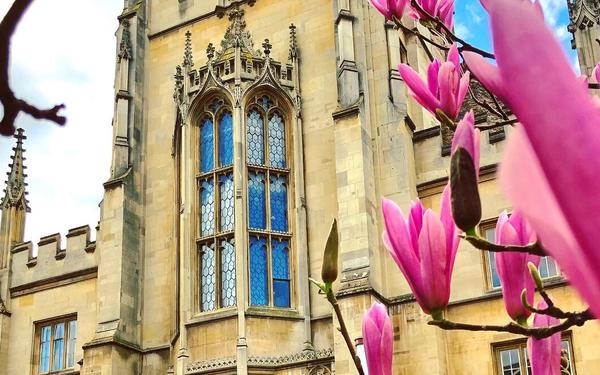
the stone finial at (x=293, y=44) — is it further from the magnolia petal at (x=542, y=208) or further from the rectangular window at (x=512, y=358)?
the magnolia petal at (x=542, y=208)

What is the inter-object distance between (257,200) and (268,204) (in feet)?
0.62

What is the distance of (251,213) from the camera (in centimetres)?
1286

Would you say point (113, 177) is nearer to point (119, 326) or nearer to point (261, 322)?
point (119, 326)

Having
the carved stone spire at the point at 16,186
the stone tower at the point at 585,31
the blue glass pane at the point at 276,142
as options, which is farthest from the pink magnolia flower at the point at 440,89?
the carved stone spire at the point at 16,186

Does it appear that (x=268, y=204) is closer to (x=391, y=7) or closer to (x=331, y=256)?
(x=391, y=7)

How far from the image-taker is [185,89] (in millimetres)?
13828

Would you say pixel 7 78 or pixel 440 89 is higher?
pixel 440 89

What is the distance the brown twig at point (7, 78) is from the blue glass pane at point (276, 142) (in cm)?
1248

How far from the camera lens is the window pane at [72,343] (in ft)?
48.1

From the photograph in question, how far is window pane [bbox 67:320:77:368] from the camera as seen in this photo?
48.1 ft

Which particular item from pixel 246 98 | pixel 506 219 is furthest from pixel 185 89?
pixel 506 219

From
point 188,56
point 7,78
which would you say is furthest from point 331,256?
point 188,56

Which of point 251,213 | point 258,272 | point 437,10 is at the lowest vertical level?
point 437,10

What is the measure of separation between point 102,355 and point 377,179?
5095 mm
